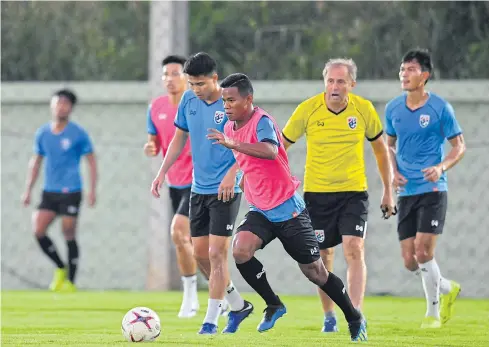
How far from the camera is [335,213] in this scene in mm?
8609

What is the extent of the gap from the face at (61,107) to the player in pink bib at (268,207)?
20.7ft

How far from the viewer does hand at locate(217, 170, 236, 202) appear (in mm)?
8117

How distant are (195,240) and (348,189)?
1235 mm

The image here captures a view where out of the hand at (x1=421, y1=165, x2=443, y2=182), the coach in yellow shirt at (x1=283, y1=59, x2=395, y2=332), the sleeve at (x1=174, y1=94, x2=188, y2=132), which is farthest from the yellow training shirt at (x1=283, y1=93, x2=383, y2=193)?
the sleeve at (x1=174, y1=94, x2=188, y2=132)

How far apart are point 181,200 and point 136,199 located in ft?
13.2

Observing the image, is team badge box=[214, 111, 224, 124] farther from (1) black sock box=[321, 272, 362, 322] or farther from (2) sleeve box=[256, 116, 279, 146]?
(1) black sock box=[321, 272, 362, 322]

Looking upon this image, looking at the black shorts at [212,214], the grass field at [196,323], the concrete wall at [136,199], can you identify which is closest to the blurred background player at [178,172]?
the grass field at [196,323]

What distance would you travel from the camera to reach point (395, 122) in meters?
9.65

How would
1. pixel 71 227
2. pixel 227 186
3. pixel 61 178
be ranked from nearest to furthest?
pixel 227 186
pixel 71 227
pixel 61 178

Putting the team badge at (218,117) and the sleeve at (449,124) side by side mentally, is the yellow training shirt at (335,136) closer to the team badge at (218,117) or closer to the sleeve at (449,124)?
the team badge at (218,117)

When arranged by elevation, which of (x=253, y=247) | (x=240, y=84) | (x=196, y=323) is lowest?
(x=196, y=323)

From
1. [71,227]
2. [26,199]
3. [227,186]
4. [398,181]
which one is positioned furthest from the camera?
[71,227]

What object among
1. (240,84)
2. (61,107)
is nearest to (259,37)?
(61,107)

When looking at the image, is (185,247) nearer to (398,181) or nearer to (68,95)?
(398,181)
